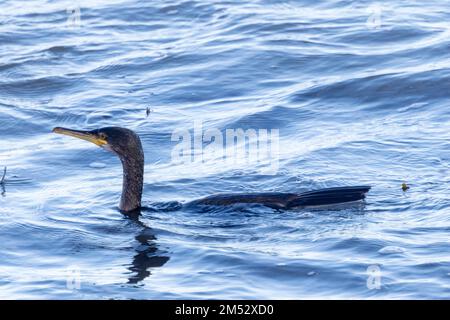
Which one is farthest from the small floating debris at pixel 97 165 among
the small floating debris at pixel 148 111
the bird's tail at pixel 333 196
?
the bird's tail at pixel 333 196

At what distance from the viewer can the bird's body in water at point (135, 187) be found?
1067 cm

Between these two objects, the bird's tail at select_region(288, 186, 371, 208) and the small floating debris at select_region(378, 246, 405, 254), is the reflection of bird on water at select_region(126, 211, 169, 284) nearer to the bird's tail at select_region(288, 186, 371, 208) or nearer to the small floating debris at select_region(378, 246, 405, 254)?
the bird's tail at select_region(288, 186, 371, 208)

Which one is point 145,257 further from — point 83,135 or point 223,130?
point 223,130

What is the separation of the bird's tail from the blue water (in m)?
0.11

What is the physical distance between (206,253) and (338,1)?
9.50 metres

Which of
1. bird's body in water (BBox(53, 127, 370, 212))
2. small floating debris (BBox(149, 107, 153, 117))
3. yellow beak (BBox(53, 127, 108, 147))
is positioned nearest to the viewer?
bird's body in water (BBox(53, 127, 370, 212))

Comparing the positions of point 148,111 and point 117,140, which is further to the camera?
point 148,111

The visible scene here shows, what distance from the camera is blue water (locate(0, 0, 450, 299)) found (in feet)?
30.3

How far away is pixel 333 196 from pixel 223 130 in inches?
113

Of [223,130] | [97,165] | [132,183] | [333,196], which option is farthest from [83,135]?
[223,130]

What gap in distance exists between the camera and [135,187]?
36.4 feet

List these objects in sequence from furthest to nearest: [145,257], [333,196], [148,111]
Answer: [148,111]
[333,196]
[145,257]

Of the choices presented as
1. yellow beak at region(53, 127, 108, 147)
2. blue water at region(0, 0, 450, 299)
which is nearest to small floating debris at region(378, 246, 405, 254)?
blue water at region(0, 0, 450, 299)
